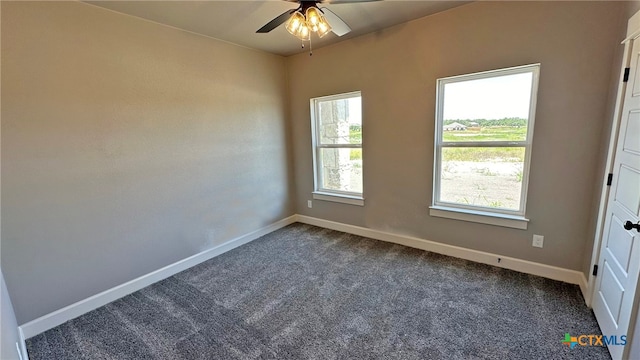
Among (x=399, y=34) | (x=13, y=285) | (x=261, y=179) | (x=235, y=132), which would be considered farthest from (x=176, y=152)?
(x=399, y=34)

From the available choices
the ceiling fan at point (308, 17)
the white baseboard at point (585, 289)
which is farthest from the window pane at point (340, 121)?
the white baseboard at point (585, 289)

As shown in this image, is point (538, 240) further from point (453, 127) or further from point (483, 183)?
point (453, 127)

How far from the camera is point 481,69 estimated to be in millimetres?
2557

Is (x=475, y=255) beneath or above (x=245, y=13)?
beneath

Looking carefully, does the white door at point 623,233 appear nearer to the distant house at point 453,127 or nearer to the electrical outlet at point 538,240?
the electrical outlet at point 538,240

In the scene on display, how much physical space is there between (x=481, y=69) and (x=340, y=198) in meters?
2.24

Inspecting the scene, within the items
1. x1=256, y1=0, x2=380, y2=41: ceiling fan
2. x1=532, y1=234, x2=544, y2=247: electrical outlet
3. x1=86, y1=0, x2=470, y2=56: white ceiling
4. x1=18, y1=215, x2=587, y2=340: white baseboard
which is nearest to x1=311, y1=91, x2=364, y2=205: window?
x1=18, y1=215, x2=587, y2=340: white baseboard

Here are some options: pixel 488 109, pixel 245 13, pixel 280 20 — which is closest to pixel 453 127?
pixel 488 109

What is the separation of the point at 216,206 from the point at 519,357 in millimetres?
3095

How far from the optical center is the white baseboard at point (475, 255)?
2.39 metres

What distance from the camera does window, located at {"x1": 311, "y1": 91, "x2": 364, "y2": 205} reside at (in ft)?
11.9

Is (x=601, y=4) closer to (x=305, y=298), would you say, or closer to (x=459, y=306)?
(x=459, y=306)

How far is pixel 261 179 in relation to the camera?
12.4 feet

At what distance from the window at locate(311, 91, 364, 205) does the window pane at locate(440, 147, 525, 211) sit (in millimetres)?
1118
